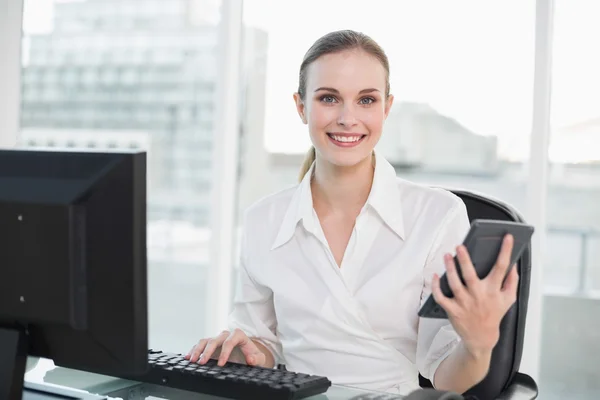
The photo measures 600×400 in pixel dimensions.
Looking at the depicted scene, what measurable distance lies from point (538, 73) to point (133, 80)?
2038 mm

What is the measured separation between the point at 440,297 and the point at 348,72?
70cm

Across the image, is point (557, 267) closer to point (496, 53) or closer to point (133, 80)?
point (496, 53)

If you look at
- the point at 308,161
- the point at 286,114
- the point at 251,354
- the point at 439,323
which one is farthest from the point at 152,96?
the point at 439,323

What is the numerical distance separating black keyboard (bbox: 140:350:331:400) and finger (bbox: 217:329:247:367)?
6cm

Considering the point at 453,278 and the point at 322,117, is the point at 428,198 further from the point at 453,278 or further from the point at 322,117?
the point at 453,278

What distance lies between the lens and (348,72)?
1719 mm

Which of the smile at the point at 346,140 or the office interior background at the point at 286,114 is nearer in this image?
the smile at the point at 346,140

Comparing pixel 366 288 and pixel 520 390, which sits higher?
pixel 366 288

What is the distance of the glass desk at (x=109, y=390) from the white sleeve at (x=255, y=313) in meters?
0.52

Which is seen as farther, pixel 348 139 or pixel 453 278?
pixel 348 139

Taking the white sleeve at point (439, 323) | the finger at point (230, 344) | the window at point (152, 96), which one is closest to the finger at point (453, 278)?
the white sleeve at point (439, 323)

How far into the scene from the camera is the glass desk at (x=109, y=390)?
1191 millimetres

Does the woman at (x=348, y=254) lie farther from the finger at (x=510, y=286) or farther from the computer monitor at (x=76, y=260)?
the computer monitor at (x=76, y=260)

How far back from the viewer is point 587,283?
3111mm
